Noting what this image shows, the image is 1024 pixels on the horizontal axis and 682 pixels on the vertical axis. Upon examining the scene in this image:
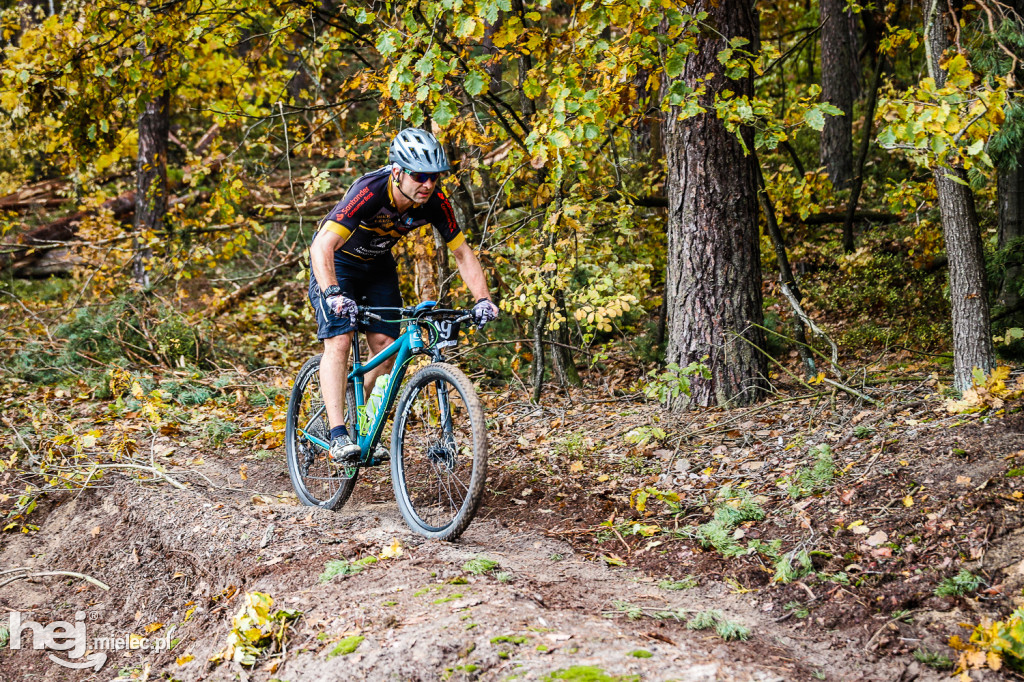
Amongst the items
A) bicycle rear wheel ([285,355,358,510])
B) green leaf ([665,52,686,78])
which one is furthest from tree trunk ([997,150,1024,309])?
bicycle rear wheel ([285,355,358,510])

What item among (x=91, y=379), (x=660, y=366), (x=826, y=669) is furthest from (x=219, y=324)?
(x=826, y=669)

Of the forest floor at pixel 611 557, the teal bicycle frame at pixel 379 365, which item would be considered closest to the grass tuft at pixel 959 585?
the forest floor at pixel 611 557

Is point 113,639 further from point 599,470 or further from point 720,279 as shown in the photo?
point 720,279

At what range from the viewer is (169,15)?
678 cm

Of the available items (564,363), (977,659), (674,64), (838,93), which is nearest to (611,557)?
→ (977,659)

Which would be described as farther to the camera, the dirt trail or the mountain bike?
the mountain bike

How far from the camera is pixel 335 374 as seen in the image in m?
4.66

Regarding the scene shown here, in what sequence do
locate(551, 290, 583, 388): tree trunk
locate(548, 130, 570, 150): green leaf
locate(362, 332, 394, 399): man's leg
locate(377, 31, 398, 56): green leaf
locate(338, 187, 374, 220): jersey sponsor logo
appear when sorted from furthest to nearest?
1. locate(551, 290, 583, 388): tree trunk
2. locate(362, 332, 394, 399): man's leg
3. locate(548, 130, 570, 150): green leaf
4. locate(377, 31, 398, 56): green leaf
5. locate(338, 187, 374, 220): jersey sponsor logo

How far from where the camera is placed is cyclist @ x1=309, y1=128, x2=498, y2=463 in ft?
13.5

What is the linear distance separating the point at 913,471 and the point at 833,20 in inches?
400

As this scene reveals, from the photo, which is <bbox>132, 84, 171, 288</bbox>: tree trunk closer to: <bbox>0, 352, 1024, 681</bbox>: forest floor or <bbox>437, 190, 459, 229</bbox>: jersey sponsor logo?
<bbox>0, 352, 1024, 681</bbox>: forest floor

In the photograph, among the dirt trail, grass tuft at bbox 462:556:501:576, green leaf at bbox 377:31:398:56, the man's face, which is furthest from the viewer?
green leaf at bbox 377:31:398:56

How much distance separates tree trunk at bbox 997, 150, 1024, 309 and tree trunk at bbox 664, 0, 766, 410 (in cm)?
199

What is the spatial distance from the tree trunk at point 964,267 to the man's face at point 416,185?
9.96 ft
